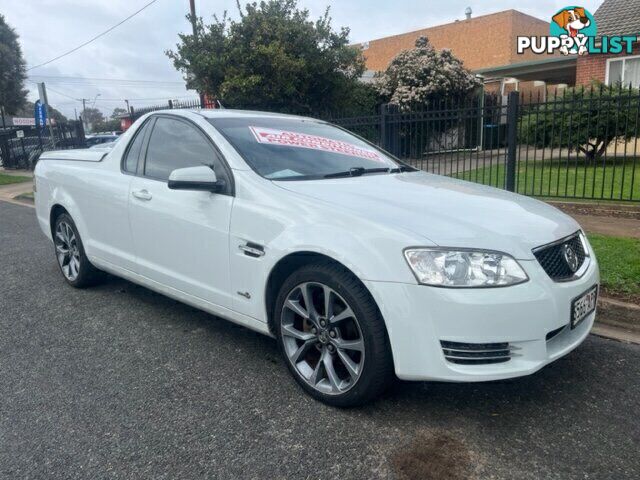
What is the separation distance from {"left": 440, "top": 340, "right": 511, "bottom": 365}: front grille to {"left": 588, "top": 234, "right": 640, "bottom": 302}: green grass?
7.34 ft

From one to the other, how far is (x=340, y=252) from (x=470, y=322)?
2.30ft

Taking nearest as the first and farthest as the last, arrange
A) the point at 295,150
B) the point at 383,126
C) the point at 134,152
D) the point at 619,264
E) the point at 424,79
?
the point at 295,150
the point at 134,152
the point at 619,264
the point at 383,126
the point at 424,79

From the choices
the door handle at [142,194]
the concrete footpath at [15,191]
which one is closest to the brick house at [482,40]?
the concrete footpath at [15,191]

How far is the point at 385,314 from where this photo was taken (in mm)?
2541

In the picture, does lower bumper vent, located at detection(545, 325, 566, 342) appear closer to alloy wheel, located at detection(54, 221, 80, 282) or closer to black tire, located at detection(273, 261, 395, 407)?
black tire, located at detection(273, 261, 395, 407)

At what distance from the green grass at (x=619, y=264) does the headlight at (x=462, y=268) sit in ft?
7.36

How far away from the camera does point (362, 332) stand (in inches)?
104

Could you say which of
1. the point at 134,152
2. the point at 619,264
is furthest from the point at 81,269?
the point at 619,264

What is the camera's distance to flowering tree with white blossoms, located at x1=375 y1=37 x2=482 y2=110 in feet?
60.2

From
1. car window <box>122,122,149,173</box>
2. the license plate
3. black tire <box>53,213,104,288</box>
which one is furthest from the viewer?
black tire <box>53,213,104,288</box>

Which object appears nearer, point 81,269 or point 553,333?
point 553,333

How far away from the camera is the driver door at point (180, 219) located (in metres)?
3.33

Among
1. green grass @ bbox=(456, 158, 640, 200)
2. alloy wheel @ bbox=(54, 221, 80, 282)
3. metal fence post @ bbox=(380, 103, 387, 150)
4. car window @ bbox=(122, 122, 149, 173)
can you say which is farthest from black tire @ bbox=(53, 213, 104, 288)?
green grass @ bbox=(456, 158, 640, 200)

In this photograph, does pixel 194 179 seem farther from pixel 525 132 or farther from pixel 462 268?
pixel 525 132
